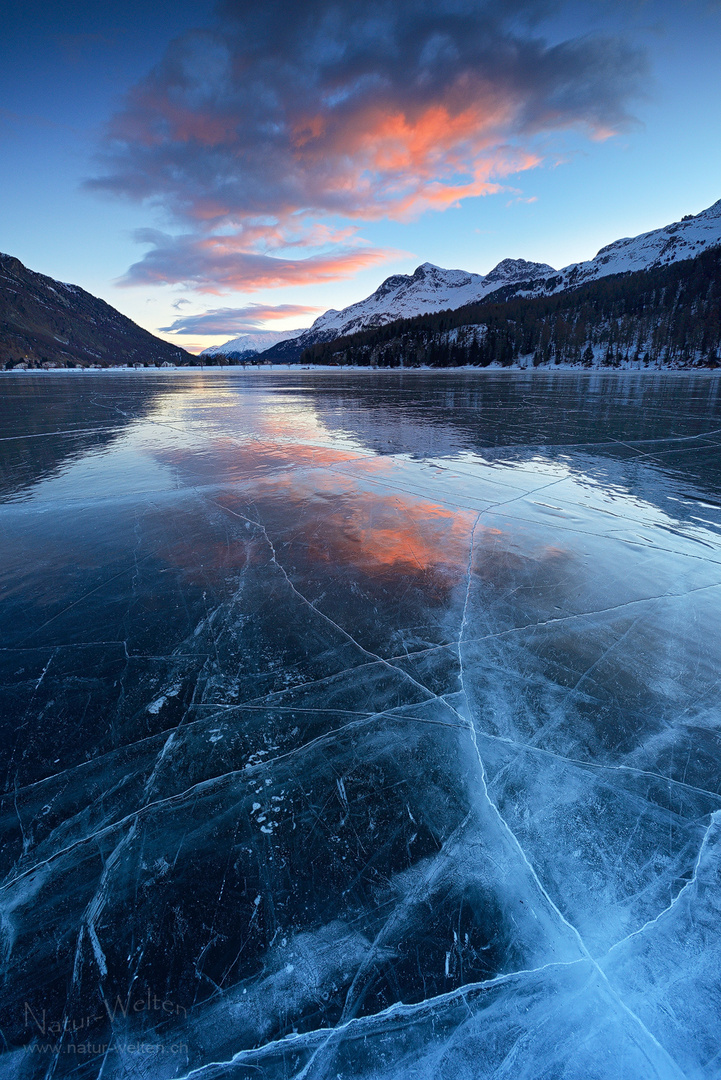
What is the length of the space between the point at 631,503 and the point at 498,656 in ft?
14.7

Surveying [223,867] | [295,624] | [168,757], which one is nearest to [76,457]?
[295,624]

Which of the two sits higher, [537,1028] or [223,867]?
[223,867]

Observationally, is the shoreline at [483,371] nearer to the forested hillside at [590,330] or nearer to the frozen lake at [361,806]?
the forested hillside at [590,330]

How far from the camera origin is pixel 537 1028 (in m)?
1.45

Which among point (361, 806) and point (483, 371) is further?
point (483, 371)

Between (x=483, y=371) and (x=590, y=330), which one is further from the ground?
(x=590, y=330)

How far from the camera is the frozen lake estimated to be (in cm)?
144

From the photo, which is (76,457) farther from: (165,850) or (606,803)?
(606,803)

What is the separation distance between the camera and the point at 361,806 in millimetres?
2109

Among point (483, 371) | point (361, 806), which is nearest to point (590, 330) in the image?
point (483, 371)

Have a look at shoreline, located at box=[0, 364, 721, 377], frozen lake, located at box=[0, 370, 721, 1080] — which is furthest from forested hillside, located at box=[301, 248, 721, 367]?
frozen lake, located at box=[0, 370, 721, 1080]

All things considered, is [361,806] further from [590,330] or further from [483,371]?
[590,330]

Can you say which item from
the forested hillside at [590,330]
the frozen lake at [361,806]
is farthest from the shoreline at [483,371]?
the frozen lake at [361,806]

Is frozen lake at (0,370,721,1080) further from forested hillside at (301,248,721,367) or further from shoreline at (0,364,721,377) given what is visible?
forested hillside at (301,248,721,367)
